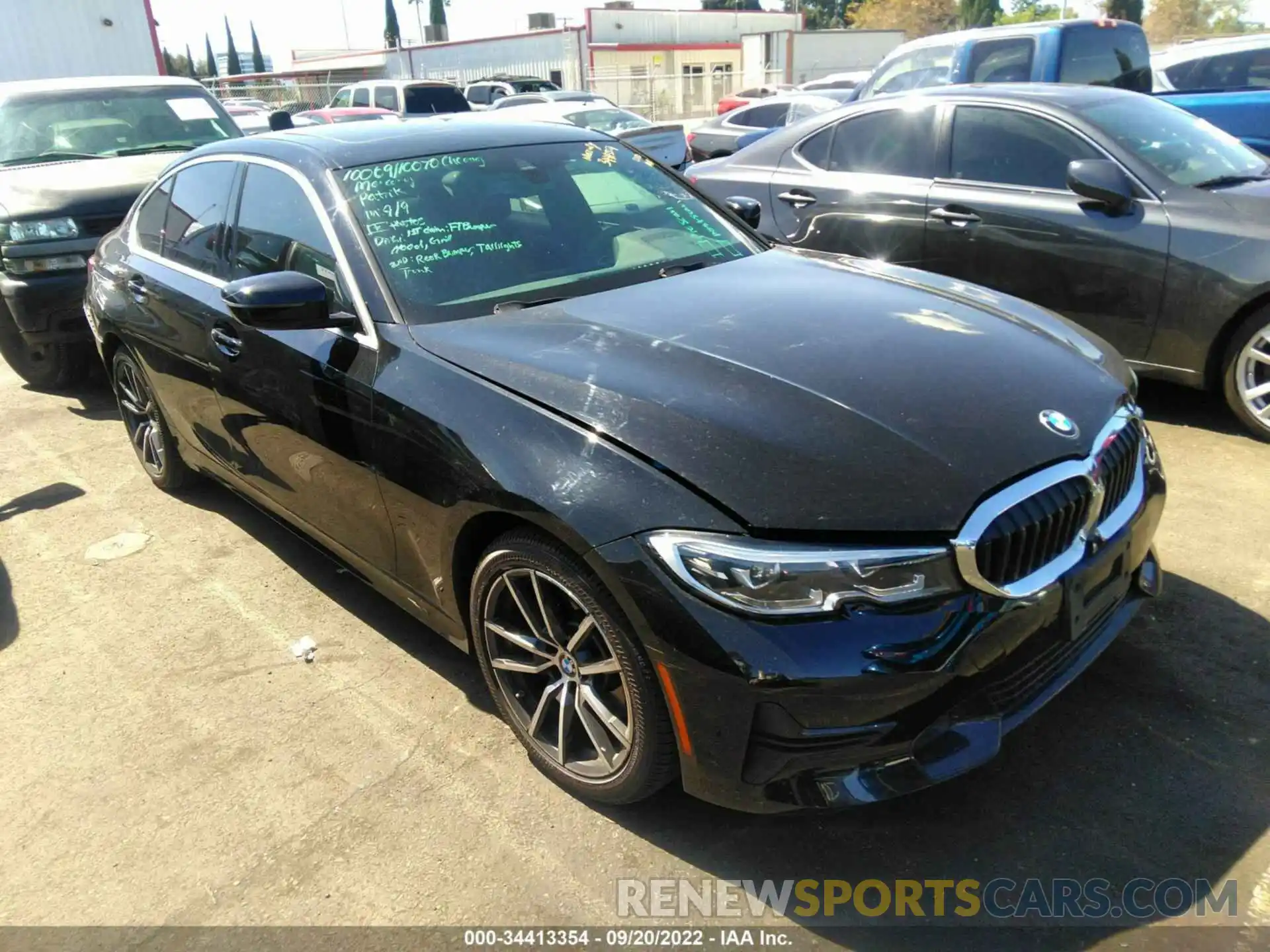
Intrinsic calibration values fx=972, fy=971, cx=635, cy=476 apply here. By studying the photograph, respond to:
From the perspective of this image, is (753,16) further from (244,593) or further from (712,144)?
(244,593)

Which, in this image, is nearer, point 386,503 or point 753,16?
point 386,503

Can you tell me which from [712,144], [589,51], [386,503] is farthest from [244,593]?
[589,51]

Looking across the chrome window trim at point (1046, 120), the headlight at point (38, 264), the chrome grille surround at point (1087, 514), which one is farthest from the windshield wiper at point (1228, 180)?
the headlight at point (38, 264)

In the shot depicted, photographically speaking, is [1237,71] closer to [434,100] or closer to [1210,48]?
[1210,48]

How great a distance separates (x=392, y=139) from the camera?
3.49 metres

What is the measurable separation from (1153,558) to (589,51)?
4402cm

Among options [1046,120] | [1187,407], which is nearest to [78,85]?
[1046,120]

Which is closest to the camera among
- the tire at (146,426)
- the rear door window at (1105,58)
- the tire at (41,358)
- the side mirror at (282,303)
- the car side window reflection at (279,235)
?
the side mirror at (282,303)

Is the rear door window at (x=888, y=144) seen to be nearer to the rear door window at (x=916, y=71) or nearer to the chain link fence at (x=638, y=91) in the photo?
the rear door window at (x=916, y=71)

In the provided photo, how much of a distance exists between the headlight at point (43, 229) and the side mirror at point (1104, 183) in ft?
18.9

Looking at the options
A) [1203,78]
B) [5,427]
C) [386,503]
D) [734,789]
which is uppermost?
[1203,78]

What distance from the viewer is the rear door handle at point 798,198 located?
19.4ft

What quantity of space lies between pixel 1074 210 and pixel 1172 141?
0.72m

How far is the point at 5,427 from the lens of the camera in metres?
6.04
